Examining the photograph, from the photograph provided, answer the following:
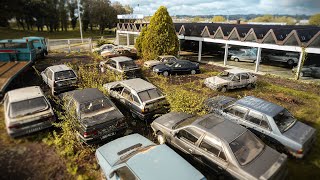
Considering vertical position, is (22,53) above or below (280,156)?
above

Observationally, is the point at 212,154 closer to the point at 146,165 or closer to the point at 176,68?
the point at 146,165

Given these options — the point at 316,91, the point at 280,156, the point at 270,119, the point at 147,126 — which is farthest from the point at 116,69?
the point at 316,91

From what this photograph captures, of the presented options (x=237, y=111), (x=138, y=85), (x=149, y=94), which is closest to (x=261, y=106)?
(x=237, y=111)

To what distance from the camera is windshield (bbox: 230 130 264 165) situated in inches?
221

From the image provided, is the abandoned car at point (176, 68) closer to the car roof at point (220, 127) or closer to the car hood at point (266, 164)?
the car roof at point (220, 127)

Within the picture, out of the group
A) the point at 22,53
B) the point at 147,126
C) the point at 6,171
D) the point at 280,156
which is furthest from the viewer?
the point at 22,53

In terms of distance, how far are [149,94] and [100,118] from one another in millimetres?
2852

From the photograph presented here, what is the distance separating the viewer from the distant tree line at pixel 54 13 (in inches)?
1987

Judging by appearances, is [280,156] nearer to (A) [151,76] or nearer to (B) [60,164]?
(B) [60,164]

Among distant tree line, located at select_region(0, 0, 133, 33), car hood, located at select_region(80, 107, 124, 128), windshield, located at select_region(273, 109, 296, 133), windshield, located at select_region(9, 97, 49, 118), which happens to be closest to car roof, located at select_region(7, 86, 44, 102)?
windshield, located at select_region(9, 97, 49, 118)

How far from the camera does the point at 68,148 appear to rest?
7.55 meters

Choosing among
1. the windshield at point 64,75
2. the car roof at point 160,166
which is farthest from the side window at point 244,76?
the windshield at point 64,75

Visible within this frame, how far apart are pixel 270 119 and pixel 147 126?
16.6ft

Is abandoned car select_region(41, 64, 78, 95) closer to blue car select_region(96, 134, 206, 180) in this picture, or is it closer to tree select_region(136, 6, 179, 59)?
blue car select_region(96, 134, 206, 180)
